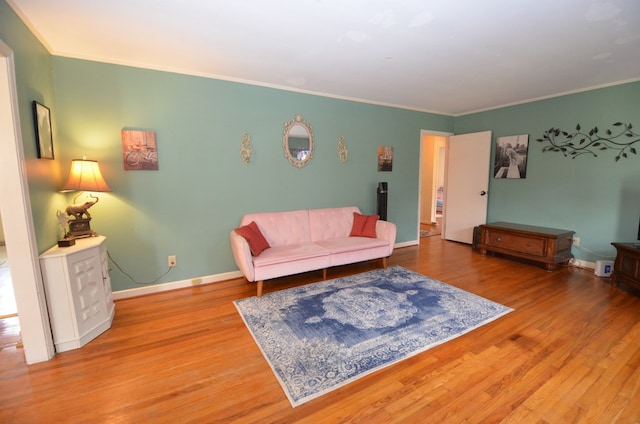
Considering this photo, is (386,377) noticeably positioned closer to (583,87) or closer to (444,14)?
(444,14)

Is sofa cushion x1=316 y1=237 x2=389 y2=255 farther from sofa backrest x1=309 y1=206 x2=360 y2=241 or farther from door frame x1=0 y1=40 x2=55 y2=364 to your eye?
door frame x1=0 y1=40 x2=55 y2=364

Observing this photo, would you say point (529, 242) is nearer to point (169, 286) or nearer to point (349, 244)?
point (349, 244)

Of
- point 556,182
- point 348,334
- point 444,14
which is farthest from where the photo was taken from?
point 556,182

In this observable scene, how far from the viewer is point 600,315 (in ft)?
8.49

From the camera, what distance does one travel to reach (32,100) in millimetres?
2152

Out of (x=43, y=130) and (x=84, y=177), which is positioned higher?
(x=43, y=130)

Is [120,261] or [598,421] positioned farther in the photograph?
[120,261]

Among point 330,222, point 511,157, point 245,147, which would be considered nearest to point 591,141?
point 511,157

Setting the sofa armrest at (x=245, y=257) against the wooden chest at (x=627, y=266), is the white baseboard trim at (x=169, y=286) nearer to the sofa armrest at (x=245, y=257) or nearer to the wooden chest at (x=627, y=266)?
the sofa armrest at (x=245, y=257)

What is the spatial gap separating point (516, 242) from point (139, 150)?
5.05 metres

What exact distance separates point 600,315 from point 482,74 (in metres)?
2.70

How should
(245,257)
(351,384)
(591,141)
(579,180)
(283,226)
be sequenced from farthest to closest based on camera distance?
(579,180) < (591,141) < (283,226) < (245,257) < (351,384)

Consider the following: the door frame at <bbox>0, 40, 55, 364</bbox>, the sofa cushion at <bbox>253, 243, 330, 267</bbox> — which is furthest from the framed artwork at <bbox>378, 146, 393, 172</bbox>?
the door frame at <bbox>0, 40, 55, 364</bbox>

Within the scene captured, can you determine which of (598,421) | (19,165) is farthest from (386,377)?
(19,165)
